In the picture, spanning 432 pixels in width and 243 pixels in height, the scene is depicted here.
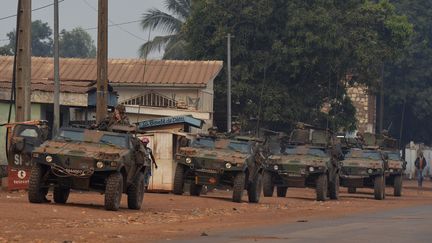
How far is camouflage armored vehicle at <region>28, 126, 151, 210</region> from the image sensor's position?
21.8 metres

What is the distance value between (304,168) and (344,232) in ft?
51.5

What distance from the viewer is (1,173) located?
31.5 metres

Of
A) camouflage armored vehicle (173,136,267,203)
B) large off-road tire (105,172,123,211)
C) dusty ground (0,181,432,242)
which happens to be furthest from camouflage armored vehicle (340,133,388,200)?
large off-road tire (105,172,123,211)

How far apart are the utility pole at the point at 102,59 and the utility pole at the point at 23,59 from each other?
1920 mm

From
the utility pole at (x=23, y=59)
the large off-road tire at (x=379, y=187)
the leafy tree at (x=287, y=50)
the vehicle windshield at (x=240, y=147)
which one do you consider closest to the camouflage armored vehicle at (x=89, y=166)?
the utility pole at (x=23, y=59)

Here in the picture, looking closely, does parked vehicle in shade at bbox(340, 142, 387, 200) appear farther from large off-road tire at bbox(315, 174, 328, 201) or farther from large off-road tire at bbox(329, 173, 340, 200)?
large off-road tire at bbox(315, 174, 328, 201)

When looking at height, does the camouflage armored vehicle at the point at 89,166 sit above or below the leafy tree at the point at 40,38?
below

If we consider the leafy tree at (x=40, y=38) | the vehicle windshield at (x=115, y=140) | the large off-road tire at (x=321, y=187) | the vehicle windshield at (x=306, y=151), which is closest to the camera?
the vehicle windshield at (x=115, y=140)

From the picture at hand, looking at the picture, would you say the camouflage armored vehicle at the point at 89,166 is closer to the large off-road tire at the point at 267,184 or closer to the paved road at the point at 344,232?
the paved road at the point at 344,232

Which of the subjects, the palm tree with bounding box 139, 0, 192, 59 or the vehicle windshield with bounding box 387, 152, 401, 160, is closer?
the vehicle windshield with bounding box 387, 152, 401, 160

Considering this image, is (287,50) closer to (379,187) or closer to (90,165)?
(379,187)

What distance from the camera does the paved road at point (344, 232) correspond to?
15953 mm

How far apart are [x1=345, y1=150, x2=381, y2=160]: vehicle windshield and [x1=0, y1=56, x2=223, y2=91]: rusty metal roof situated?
1120 centimetres

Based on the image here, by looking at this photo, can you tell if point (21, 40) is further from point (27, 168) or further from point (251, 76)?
point (251, 76)
